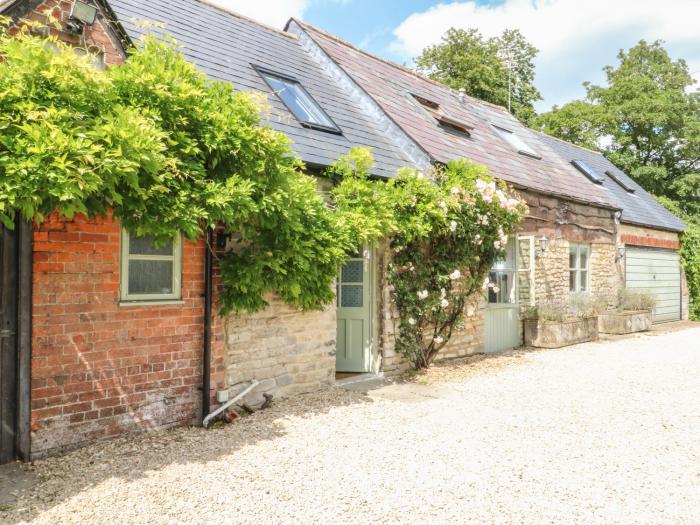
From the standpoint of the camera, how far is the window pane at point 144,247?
5.09 meters

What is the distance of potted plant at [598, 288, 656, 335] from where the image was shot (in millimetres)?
13039

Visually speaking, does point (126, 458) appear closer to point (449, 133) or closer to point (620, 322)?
point (449, 133)

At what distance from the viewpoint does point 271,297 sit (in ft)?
20.5

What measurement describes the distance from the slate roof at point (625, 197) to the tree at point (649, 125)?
8662mm

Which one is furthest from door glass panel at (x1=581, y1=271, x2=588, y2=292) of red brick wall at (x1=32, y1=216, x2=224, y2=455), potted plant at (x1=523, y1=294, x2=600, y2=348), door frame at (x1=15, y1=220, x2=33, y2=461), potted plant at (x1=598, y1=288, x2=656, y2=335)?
door frame at (x1=15, y1=220, x2=33, y2=461)

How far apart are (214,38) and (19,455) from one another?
22.4ft

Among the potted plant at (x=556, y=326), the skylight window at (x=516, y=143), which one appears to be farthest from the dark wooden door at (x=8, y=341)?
the skylight window at (x=516, y=143)

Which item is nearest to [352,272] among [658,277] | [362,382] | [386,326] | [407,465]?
[386,326]

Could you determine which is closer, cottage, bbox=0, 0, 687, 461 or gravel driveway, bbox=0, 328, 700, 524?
gravel driveway, bbox=0, 328, 700, 524

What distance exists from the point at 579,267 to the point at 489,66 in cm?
1815

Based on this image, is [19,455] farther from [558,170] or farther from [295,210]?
[558,170]

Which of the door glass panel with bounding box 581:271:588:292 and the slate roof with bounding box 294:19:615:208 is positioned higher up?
the slate roof with bounding box 294:19:615:208

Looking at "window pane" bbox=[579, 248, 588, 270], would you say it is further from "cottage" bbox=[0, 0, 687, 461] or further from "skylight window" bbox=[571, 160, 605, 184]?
"skylight window" bbox=[571, 160, 605, 184]

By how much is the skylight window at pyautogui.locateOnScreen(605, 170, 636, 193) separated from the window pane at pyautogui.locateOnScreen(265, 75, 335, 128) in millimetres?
13663
